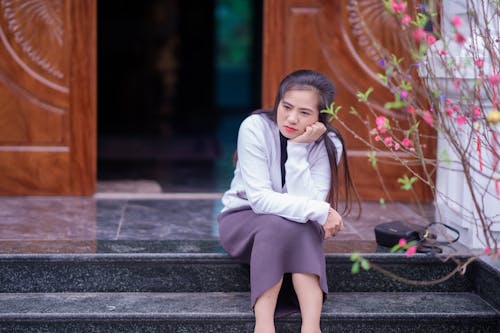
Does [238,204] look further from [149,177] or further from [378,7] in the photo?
[149,177]

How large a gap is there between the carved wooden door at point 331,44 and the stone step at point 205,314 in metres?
1.70

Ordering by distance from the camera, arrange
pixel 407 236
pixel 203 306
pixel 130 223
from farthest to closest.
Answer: pixel 130 223 → pixel 407 236 → pixel 203 306

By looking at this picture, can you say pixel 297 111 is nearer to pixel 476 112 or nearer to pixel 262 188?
pixel 262 188

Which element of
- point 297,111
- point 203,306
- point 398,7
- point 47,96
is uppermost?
point 398,7

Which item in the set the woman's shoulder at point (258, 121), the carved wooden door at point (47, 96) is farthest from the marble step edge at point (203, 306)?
the carved wooden door at point (47, 96)

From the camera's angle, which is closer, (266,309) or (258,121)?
(266,309)

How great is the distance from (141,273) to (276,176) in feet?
2.44

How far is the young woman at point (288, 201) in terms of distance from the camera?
345cm

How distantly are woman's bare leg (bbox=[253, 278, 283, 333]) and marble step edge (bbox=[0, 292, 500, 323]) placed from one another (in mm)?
155

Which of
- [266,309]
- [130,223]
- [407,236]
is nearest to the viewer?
[266,309]

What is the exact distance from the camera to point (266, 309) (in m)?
3.42

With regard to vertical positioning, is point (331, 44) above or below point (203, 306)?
above

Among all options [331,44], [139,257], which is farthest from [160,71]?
[139,257]

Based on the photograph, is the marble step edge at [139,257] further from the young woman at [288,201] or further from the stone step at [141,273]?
the young woman at [288,201]
